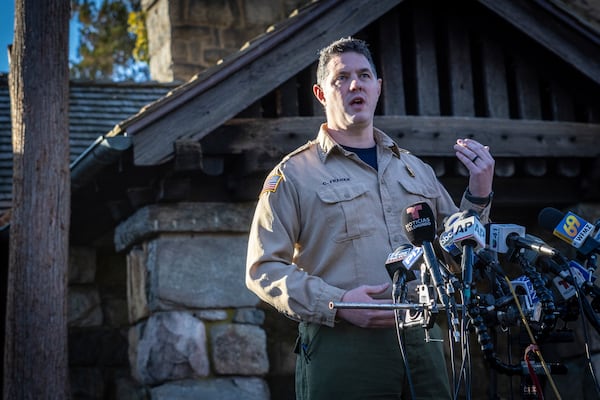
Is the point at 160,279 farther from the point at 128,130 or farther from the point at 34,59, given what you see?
the point at 34,59

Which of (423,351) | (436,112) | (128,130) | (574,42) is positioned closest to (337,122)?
(423,351)

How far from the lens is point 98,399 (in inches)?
277

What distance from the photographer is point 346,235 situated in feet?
9.62

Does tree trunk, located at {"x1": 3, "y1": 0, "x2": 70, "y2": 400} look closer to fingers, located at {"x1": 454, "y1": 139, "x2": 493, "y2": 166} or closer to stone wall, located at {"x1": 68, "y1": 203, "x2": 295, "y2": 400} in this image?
stone wall, located at {"x1": 68, "y1": 203, "x2": 295, "y2": 400}

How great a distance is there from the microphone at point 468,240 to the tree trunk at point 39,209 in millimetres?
3690

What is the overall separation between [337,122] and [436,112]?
3135 millimetres

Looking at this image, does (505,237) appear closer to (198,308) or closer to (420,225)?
(420,225)

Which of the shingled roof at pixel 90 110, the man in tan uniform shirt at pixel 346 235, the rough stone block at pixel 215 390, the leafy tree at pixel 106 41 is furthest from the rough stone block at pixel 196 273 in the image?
the leafy tree at pixel 106 41

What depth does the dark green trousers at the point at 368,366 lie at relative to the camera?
276 centimetres

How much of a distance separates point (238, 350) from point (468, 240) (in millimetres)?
3308

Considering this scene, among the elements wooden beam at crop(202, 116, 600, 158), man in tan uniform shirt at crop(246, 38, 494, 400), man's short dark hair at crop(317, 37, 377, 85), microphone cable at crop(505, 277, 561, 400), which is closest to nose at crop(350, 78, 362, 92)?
man in tan uniform shirt at crop(246, 38, 494, 400)

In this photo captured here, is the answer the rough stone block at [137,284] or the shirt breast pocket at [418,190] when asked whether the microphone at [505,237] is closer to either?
the shirt breast pocket at [418,190]

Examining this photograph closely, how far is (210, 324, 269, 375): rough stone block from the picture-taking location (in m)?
5.33

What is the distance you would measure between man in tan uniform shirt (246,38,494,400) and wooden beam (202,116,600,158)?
2332mm
